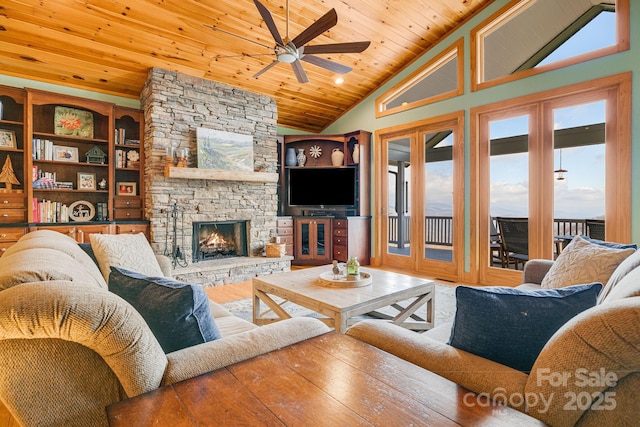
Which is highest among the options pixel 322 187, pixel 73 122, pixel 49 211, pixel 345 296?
pixel 73 122

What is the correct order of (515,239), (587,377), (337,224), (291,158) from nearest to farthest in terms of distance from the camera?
1. (587,377)
2. (515,239)
3. (337,224)
4. (291,158)

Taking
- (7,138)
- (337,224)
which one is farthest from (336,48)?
(7,138)

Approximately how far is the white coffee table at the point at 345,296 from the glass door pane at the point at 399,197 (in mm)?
2652


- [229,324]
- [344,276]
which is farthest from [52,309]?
[344,276]

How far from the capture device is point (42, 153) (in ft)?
13.4

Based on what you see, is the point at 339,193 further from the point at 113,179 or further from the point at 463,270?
the point at 113,179

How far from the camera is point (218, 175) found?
473 centimetres

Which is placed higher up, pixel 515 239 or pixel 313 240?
pixel 515 239

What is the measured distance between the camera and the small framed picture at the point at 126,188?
468cm

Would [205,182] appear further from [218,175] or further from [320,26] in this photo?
[320,26]

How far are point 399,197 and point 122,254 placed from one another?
14.6ft

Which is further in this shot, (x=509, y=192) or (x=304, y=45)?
(x=509, y=192)

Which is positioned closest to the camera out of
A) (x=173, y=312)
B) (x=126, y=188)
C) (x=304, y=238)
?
(x=173, y=312)

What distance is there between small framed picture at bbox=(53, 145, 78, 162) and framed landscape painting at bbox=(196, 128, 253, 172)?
63.1 inches
